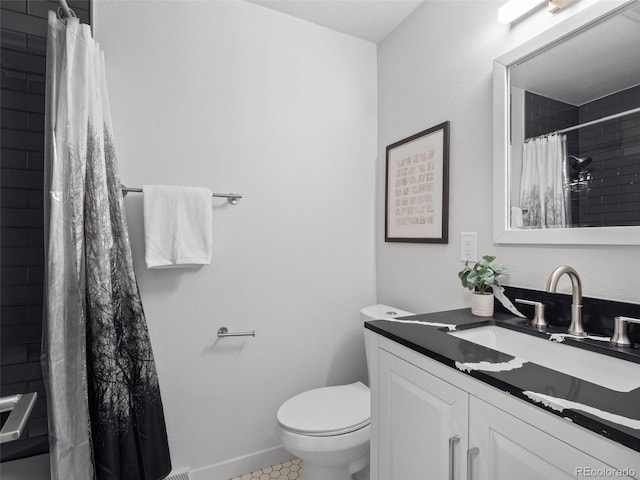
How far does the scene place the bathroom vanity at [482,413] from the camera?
1.84ft

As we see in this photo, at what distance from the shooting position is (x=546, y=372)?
729 mm

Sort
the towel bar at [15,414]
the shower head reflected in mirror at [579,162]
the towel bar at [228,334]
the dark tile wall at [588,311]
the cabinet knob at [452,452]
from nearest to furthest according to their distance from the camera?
the towel bar at [15,414] → the cabinet knob at [452,452] → the dark tile wall at [588,311] → the shower head reflected in mirror at [579,162] → the towel bar at [228,334]

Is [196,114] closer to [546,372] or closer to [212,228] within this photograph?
[212,228]

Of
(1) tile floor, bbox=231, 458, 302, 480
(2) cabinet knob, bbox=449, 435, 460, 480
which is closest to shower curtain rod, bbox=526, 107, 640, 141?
(2) cabinet knob, bbox=449, 435, 460, 480

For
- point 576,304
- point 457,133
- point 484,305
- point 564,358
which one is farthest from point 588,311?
point 457,133

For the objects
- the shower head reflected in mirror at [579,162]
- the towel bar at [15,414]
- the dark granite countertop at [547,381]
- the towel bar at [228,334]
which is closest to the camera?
the dark granite countertop at [547,381]

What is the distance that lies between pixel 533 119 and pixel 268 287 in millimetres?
1404

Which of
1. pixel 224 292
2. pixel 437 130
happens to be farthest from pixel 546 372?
pixel 224 292

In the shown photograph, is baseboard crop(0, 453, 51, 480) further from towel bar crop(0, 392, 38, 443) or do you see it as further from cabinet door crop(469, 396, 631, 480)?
cabinet door crop(469, 396, 631, 480)

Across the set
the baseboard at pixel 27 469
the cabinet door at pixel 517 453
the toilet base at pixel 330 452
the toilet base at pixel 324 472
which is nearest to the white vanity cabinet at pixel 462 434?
the cabinet door at pixel 517 453

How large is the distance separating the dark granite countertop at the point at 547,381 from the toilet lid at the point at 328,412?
532 millimetres

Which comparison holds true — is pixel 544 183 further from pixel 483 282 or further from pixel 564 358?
pixel 564 358

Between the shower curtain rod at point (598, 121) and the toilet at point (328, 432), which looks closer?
the shower curtain rod at point (598, 121)

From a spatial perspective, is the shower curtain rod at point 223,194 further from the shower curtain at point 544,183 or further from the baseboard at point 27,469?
the shower curtain at point 544,183
